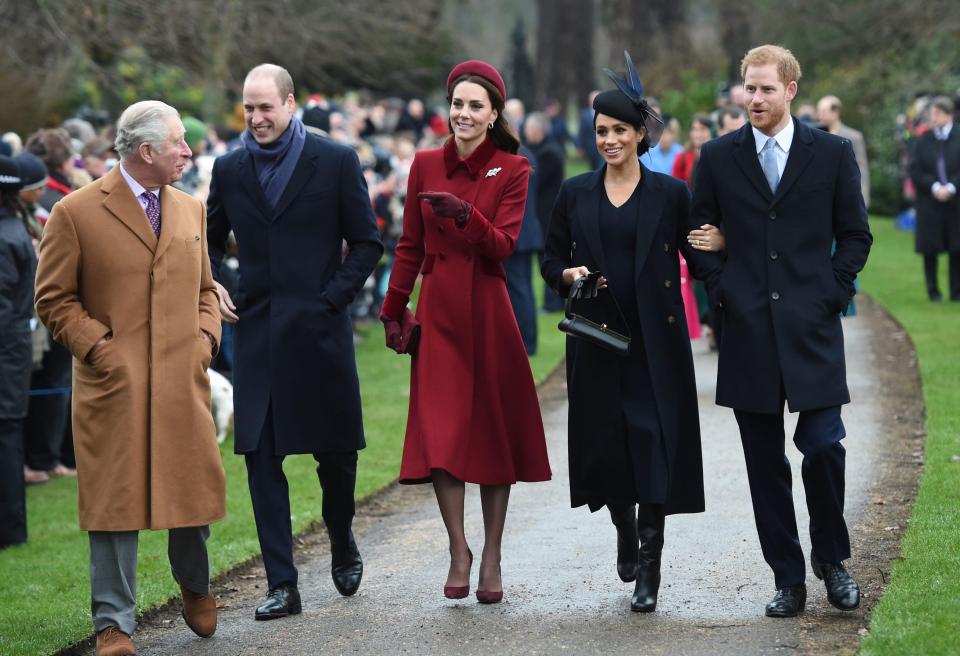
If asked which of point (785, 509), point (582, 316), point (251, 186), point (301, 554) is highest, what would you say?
point (251, 186)

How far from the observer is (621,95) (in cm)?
627

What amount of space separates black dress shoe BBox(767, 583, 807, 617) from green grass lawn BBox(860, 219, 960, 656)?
291mm

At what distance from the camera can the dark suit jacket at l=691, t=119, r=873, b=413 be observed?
5926 millimetres

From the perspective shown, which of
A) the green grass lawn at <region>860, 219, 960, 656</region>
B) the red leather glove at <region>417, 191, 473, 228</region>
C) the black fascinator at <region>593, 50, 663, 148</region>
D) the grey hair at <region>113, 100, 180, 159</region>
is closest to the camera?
the green grass lawn at <region>860, 219, 960, 656</region>

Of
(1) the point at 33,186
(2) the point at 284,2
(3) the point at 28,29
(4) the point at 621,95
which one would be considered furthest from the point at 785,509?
(2) the point at 284,2

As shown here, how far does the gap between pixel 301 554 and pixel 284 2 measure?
13795 millimetres

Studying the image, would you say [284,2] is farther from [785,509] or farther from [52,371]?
[785,509]

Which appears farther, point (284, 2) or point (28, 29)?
point (284, 2)

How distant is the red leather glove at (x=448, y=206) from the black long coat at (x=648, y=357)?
0.47 m

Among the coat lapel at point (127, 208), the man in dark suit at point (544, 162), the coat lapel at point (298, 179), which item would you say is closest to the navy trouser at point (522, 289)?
the man in dark suit at point (544, 162)

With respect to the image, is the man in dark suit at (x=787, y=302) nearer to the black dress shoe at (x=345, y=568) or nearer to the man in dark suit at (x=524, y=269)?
the black dress shoe at (x=345, y=568)

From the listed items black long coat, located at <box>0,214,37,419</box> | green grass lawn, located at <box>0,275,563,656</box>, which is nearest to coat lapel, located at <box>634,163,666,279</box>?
green grass lawn, located at <box>0,275,563,656</box>

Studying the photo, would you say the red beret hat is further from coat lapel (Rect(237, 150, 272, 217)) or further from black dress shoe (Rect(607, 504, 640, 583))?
black dress shoe (Rect(607, 504, 640, 583))

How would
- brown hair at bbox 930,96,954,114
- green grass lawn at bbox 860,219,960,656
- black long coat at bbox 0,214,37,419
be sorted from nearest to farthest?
1. green grass lawn at bbox 860,219,960,656
2. black long coat at bbox 0,214,37,419
3. brown hair at bbox 930,96,954,114
